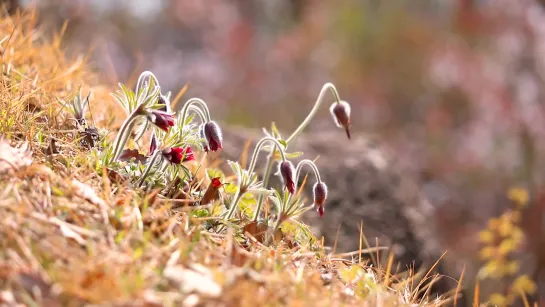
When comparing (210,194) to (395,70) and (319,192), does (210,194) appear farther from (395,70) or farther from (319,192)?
(395,70)

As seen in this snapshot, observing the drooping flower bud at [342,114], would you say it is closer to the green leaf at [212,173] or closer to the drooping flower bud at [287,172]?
the drooping flower bud at [287,172]

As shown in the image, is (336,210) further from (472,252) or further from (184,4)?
(184,4)

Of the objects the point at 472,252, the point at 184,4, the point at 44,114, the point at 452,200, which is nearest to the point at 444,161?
the point at 452,200

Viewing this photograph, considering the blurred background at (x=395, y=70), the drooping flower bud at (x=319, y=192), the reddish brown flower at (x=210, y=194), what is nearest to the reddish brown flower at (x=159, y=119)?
the reddish brown flower at (x=210, y=194)

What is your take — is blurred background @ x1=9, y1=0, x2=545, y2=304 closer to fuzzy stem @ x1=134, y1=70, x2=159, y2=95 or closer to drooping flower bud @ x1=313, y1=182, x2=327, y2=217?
drooping flower bud @ x1=313, y1=182, x2=327, y2=217

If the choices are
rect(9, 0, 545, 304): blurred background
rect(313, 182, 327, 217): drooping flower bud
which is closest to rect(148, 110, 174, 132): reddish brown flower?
rect(313, 182, 327, 217): drooping flower bud

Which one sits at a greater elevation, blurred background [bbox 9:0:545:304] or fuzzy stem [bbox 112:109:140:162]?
fuzzy stem [bbox 112:109:140:162]
